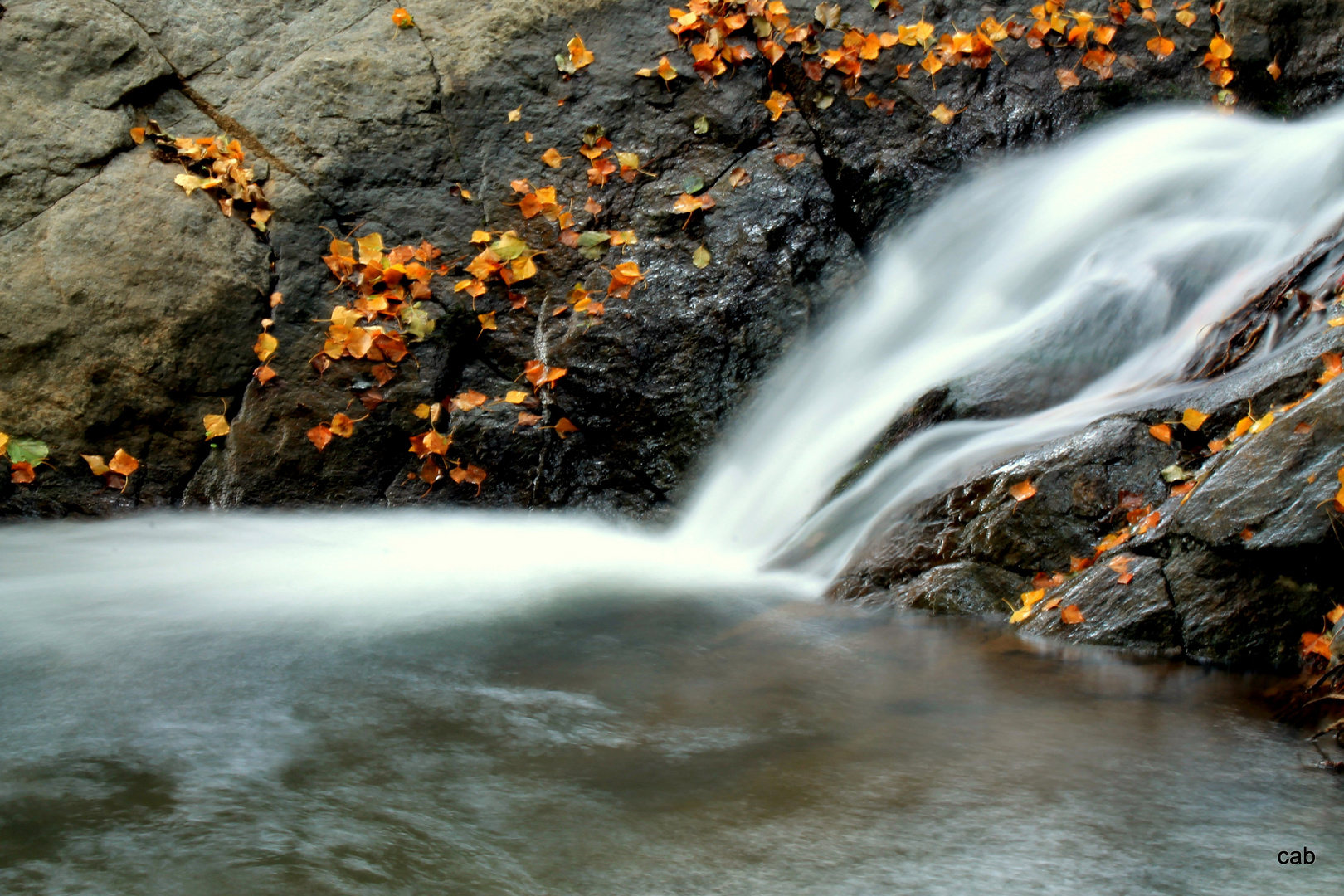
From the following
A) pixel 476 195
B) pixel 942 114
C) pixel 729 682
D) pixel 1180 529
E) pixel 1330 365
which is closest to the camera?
pixel 729 682

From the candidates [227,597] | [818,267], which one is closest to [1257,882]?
[227,597]

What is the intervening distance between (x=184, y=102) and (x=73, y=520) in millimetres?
1918

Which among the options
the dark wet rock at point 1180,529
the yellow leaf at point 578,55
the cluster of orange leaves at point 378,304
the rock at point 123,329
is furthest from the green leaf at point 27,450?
the dark wet rock at point 1180,529

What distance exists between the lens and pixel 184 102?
4453 mm

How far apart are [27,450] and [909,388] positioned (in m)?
3.57

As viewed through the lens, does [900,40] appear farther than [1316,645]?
Yes

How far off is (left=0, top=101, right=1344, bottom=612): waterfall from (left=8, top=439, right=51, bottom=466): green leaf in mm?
281

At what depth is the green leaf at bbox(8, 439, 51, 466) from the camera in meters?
3.96

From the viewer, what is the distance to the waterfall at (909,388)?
335cm

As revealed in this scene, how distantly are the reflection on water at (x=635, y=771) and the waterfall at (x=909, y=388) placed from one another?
0.68 meters

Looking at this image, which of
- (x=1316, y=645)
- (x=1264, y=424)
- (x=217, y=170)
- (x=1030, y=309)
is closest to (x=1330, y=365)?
(x=1264, y=424)

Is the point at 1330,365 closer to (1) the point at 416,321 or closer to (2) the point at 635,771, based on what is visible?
(2) the point at 635,771

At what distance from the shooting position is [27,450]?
3967 mm

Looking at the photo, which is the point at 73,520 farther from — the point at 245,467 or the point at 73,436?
the point at 245,467
